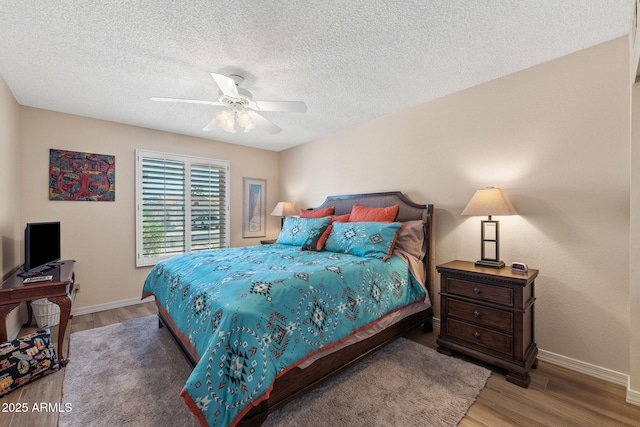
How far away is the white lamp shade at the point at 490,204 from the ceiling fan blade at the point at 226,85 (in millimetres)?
2154

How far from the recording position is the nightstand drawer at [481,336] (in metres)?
2.05

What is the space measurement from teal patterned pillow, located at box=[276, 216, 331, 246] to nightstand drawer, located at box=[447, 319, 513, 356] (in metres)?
1.61

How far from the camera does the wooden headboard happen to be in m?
2.94

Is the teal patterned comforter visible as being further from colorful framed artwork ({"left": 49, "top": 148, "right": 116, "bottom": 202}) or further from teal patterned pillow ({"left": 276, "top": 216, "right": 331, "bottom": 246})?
colorful framed artwork ({"left": 49, "top": 148, "right": 116, "bottom": 202})

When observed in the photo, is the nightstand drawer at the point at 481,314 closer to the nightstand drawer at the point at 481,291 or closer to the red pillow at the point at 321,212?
the nightstand drawer at the point at 481,291

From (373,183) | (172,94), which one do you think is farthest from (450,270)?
(172,94)

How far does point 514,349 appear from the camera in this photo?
201cm

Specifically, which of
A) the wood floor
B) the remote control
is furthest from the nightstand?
the remote control

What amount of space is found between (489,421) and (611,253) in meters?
1.53

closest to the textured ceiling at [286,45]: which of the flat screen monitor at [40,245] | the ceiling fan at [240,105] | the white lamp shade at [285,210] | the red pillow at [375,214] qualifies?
the ceiling fan at [240,105]

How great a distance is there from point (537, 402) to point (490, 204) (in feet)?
4.53

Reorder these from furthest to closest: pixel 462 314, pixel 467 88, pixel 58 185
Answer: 1. pixel 58 185
2. pixel 467 88
3. pixel 462 314

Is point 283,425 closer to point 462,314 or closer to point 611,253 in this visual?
point 462,314

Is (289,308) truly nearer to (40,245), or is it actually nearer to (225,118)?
(225,118)
